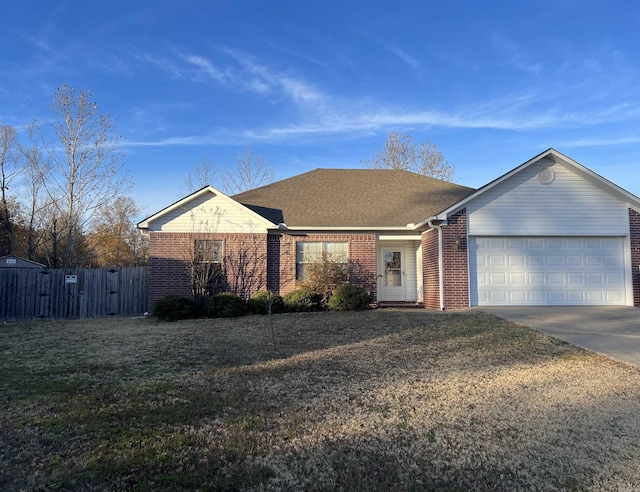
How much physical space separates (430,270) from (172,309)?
809cm

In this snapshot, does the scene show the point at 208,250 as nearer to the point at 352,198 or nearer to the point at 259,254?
the point at 259,254

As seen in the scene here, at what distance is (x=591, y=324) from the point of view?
33.1 ft

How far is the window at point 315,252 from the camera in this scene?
1512 centimetres

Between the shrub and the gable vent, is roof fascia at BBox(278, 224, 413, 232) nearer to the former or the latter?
the shrub

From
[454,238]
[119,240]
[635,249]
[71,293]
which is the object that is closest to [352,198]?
[454,238]

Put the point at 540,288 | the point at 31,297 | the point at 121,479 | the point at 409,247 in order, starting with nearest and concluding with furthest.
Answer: the point at 121,479
the point at 540,288
the point at 31,297
the point at 409,247

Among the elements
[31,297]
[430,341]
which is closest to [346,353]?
[430,341]

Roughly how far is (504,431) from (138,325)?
1013 cm

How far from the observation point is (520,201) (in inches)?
529

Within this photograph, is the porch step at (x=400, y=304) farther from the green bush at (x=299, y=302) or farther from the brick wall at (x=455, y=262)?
the green bush at (x=299, y=302)

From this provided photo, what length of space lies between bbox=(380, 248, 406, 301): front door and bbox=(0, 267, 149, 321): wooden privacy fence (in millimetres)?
8300

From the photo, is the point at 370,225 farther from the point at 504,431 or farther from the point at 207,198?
the point at 504,431

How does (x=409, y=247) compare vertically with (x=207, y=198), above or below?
below

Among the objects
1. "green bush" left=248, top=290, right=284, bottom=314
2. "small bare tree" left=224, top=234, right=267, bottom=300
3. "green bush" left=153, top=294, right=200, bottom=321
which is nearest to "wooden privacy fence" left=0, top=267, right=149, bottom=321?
"green bush" left=153, top=294, right=200, bottom=321
